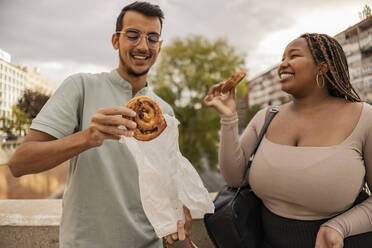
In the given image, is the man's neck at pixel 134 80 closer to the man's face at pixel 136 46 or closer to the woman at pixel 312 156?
the man's face at pixel 136 46

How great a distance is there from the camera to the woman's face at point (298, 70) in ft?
5.39

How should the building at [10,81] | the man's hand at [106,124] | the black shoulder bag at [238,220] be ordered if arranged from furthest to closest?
the building at [10,81] → the black shoulder bag at [238,220] → the man's hand at [106,124]

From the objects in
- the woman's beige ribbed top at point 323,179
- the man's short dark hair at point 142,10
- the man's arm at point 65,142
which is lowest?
the woman's beige ribbed top at point 323,179

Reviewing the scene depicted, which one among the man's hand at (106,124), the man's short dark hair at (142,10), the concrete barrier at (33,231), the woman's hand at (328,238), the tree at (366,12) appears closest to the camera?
the man's hand at (106,124)

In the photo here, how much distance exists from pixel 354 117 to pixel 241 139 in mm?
792

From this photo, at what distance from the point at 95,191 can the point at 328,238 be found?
4.62ft

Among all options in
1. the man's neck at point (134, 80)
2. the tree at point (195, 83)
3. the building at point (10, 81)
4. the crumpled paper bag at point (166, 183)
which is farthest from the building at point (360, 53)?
the tree at point (195, 83)

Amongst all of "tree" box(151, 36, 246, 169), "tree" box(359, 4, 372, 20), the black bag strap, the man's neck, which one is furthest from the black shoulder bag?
"tree" box(151, 36, 246, 169)

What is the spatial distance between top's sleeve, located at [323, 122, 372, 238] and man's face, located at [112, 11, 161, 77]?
5.07ft

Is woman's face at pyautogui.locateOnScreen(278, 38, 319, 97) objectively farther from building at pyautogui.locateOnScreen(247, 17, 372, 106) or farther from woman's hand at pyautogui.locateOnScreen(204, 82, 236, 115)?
building at pyautogui.locateOnScreen(247, 17, 372, 106)

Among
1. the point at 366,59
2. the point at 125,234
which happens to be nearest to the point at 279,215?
the point at 125,234

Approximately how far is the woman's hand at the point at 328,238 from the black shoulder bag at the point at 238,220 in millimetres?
421

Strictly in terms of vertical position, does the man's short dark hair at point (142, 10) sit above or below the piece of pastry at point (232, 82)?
above

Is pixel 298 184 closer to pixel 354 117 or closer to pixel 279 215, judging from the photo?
pixel 279 215
